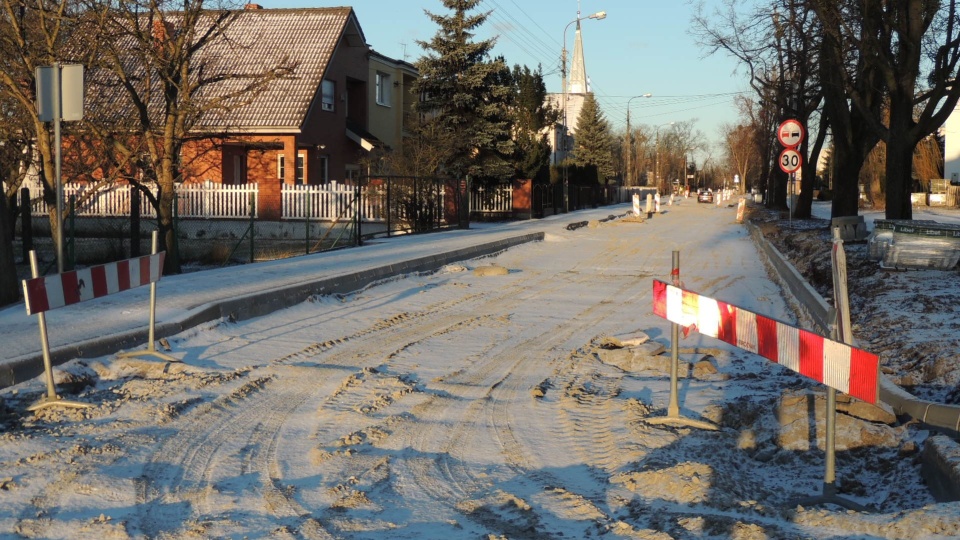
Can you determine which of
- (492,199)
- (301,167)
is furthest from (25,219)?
(492,199)

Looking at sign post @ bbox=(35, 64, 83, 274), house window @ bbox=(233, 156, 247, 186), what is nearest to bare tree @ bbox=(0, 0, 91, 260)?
sign post @ bbox=(35, 64, 83, 274)

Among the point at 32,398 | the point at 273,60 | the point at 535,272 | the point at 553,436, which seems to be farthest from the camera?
the point at 273,60

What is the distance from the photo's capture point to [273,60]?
36.3m

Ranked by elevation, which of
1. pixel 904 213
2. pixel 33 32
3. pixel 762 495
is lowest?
pixel 762 495

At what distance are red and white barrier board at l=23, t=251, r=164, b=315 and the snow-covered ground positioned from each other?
705 millimetres

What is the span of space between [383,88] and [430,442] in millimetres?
38247

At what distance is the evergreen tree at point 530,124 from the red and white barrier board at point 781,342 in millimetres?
35012

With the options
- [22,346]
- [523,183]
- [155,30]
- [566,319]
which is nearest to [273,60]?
[523,183]

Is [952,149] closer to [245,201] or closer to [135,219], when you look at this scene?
[245,201]

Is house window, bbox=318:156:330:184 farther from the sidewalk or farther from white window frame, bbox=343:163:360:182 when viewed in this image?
the sidewalk

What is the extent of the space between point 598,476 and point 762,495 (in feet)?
3.31

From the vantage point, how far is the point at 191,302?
480 inches

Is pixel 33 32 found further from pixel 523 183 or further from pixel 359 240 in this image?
pixel 523 183

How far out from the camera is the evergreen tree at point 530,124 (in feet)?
142
